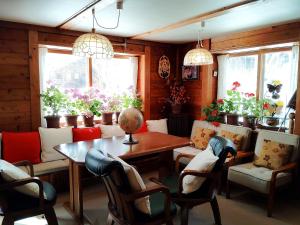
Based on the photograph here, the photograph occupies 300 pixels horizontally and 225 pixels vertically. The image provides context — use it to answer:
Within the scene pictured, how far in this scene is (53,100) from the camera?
145 inches

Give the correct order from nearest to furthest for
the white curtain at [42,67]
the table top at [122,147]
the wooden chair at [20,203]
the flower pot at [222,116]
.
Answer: the wooden chair at [20,203], the table top at [122,147], the white curtain at [42,67], the flower pot at [222,116]

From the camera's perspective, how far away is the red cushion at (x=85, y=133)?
370 cm

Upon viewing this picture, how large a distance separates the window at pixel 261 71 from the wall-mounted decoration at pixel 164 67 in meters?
1.01

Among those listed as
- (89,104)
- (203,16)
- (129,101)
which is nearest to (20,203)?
(89,104)

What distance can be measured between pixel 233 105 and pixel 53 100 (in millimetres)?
2850

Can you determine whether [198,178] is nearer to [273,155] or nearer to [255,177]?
[255,177]

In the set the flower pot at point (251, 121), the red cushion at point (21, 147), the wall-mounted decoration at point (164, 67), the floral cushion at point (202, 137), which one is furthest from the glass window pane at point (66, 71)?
the flower pot at point (251, 121)

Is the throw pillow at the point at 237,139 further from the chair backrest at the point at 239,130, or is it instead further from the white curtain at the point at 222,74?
the white curtain at the point at 222,74

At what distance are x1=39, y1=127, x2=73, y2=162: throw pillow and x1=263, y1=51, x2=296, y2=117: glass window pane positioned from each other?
10.3ft

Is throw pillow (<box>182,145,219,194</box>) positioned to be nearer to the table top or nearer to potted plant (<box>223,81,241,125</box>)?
the table top

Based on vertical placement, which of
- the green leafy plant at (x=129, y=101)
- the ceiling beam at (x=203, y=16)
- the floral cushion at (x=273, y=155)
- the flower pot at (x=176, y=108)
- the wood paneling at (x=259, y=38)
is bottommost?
the floral cushion at (x=273, y=155)

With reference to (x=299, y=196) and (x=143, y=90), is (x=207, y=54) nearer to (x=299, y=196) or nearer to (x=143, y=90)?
(x=143, y=90)

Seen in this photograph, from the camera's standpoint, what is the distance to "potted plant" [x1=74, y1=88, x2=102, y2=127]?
13.1 ft

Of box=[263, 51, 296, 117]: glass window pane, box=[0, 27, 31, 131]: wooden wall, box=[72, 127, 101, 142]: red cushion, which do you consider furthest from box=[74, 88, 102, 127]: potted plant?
box=[263, 51, 296, 117]: glass window pane
